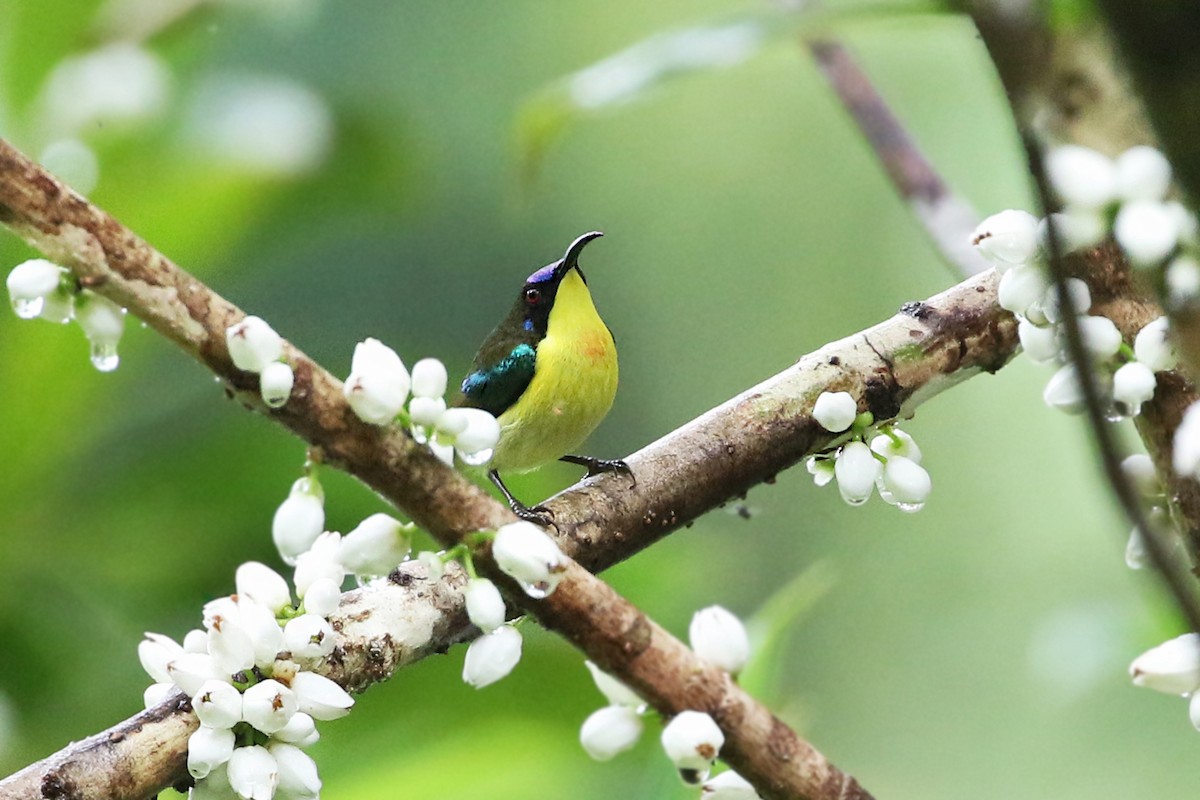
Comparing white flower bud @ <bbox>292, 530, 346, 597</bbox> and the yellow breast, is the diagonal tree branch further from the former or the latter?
the yellow breast

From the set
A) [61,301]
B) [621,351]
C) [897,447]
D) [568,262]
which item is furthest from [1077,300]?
[621,351]

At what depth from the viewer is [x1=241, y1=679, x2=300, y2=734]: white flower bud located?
829 mm

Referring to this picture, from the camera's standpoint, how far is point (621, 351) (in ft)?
15.0

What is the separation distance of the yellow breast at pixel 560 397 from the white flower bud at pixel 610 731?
0.65m

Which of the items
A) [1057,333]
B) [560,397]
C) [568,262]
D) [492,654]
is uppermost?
[568,262]

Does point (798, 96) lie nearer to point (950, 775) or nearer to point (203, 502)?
point (950, 775)

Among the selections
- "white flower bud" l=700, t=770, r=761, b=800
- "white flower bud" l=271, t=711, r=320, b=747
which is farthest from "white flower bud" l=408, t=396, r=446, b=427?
Answer: "white flower bud" l=700, t=770, r=761, b=800

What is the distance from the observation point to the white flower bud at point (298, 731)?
0.85 metres

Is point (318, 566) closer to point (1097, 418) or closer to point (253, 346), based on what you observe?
point (253, 346)

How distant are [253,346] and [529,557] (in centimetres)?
20

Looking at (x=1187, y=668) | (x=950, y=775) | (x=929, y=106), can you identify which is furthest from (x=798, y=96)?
(x=1187, y=668)

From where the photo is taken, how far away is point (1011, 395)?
15.4 ft

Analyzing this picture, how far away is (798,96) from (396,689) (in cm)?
400

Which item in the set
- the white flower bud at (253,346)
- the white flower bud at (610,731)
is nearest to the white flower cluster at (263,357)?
the white flower bud at (253,346)
